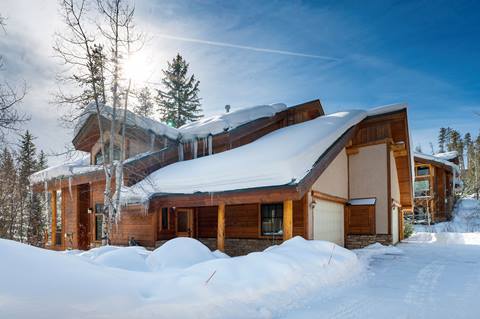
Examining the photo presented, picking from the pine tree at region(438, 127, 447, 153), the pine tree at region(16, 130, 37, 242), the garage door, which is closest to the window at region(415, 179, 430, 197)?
the garage door

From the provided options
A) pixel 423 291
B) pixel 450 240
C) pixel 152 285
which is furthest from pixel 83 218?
pixel 450 240

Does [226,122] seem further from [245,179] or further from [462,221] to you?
[462,221]

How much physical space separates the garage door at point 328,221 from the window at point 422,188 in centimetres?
1586

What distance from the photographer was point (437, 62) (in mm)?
10633

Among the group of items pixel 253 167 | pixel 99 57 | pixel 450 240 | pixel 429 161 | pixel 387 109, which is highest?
pixel 99 57

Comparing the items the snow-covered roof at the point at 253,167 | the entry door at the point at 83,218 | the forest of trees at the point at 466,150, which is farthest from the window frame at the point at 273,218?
the forest of trees at the point at 466,150

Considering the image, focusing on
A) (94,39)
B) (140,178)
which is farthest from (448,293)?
(94,39)

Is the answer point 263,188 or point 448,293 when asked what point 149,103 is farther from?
point 448,293

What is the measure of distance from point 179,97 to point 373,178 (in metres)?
20.8

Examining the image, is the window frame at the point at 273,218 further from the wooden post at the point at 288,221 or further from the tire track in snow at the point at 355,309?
the tire track in snow at the point at 355,309

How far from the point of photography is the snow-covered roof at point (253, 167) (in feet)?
26.3

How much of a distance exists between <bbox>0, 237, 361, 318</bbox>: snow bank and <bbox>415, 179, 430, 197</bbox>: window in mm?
21926

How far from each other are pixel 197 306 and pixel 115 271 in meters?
1.11

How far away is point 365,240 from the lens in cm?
1199
